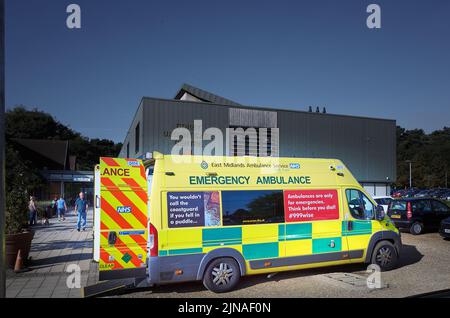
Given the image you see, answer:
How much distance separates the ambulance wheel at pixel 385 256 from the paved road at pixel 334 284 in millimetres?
200

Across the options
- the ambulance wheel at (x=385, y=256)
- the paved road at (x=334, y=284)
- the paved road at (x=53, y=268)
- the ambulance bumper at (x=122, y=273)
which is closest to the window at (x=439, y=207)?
the paved road at (x=334, y=284)

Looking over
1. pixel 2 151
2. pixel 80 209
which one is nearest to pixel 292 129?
pixel 80 209

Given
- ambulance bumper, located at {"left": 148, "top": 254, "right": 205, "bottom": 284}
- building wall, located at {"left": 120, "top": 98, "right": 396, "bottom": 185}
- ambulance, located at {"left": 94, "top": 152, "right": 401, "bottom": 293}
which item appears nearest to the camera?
ambulance bumper, located at {"left": 148, "top": 254, "right": 205, "bottom": 284}

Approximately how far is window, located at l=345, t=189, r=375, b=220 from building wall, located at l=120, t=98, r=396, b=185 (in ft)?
53.0

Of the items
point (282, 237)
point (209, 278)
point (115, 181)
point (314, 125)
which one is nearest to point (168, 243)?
point (209, 278)

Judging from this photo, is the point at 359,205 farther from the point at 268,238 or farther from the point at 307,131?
the point at 307,131

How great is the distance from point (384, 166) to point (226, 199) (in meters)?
29.6

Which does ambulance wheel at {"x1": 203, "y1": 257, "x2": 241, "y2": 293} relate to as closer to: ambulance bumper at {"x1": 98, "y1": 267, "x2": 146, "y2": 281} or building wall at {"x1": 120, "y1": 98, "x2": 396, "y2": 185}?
ambulance bumper at {"x1": 98, "y1": 267, "x2": 146, "y2": 281}

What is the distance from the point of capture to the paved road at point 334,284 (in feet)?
22.9

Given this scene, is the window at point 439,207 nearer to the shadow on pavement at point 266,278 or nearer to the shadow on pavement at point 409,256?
the shadow on pavement at point 409,256

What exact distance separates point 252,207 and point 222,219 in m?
0.69

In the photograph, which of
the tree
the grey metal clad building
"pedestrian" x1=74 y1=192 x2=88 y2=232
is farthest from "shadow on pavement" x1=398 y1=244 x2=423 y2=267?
the tree

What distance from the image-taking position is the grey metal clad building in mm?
23531
